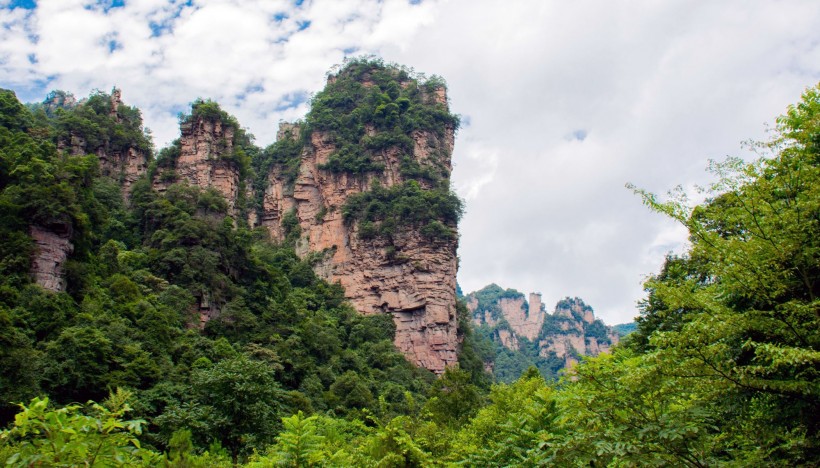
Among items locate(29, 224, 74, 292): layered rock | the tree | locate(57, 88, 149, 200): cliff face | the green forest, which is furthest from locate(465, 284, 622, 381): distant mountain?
the tree

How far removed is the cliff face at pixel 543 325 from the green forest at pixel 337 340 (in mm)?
65611

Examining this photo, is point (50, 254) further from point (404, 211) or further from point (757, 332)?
point (404, 211)

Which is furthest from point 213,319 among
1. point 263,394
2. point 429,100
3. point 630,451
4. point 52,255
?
point 429,100

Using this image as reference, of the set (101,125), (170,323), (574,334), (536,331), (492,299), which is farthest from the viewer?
(492,299)

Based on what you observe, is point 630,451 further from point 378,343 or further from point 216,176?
point 216,176

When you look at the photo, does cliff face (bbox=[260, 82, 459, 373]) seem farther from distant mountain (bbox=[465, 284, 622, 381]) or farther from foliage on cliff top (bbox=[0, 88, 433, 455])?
distant mountain (bbox=[465, 284, 622, 381])

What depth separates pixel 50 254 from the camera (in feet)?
79.8

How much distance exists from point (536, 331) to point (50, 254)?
355 ft

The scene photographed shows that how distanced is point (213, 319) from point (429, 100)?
1465 inches

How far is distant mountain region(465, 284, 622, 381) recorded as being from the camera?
108750 mm

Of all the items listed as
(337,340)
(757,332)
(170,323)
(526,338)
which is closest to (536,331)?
(526,338)

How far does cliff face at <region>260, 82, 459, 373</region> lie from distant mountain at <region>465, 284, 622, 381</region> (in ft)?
188

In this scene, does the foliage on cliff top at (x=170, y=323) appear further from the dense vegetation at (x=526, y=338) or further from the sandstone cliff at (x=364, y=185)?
the dense vegetation at (x=526, y=338)

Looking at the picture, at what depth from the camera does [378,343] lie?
42.3m
